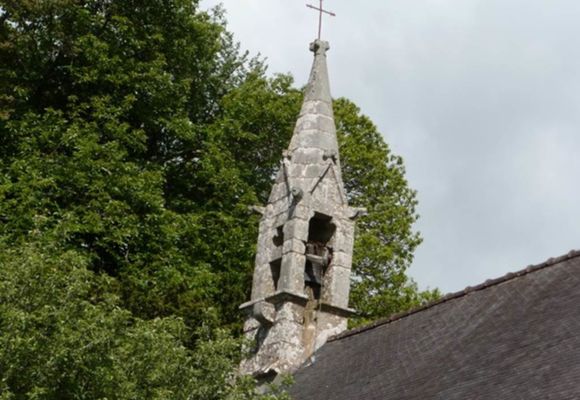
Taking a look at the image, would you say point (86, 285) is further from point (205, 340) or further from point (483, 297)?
point (483, 297)

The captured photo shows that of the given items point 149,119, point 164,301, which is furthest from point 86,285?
point 149,119

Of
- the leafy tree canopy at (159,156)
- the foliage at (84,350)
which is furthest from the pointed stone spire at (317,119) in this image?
the foliage at (84,350)

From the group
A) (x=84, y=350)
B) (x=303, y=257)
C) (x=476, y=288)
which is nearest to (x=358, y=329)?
(x=303, y=257)

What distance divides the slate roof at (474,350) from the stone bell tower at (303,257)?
67 centimetres

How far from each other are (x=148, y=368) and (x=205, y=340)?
4.90ft

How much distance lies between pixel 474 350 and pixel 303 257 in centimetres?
488

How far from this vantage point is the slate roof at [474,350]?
10.6m

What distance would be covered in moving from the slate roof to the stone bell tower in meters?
0.67

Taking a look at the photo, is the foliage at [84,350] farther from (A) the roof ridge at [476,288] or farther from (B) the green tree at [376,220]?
(B) the green tree at [376,220]

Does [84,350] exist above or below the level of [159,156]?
below

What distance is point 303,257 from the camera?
16.5 m

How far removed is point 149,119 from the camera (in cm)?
2483

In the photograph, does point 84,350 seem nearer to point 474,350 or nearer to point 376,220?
point 474,350

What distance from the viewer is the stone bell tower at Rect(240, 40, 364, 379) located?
15.9 metres
